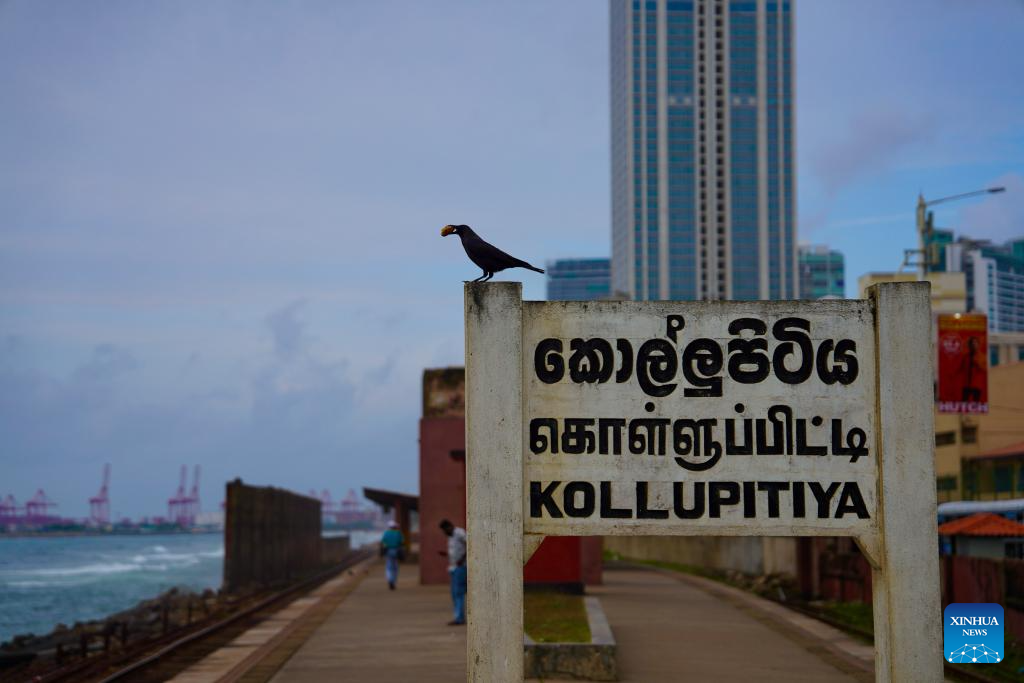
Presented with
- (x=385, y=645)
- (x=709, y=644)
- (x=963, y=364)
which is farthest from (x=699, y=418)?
(x=963, y=364)

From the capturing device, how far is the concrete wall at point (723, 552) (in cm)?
3444

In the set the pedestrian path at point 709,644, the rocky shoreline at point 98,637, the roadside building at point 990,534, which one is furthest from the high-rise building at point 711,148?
the pedestrian path at point 709,644

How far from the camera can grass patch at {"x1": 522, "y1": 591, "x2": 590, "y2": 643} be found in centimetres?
1730

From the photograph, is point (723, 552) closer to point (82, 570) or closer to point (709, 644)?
point (709, 644)

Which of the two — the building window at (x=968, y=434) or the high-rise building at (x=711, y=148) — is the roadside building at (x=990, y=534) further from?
the high-rise building at (x=711, y=148)

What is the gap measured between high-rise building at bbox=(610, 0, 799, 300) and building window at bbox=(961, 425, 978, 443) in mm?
121948

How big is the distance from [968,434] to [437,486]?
123 ft

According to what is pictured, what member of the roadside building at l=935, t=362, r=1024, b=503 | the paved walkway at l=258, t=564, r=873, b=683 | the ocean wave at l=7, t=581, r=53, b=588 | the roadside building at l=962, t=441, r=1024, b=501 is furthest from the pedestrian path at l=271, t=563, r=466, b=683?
the ocean wave at l=7, t=581, r=53, b=588

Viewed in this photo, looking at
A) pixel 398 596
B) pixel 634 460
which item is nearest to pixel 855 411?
pixel 634 460

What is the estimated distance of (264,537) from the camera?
45.7 meters

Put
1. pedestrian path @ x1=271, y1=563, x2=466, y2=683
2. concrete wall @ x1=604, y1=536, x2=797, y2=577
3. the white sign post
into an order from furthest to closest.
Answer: concrete wall @ x1=604, y1=536, x2=797, y2=577 < pedestrian path @ x1=271, y1=563, x2=466, y2=683 < the white sign post

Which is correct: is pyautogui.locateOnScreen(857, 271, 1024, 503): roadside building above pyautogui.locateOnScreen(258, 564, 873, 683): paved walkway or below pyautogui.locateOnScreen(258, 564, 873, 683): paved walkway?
above

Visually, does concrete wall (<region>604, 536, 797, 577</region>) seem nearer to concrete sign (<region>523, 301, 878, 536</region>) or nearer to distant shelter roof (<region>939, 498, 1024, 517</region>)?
distant shelter roof (<region>939, 498, 1024, 517</region>)

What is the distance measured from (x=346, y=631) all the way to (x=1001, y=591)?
34.5ft
